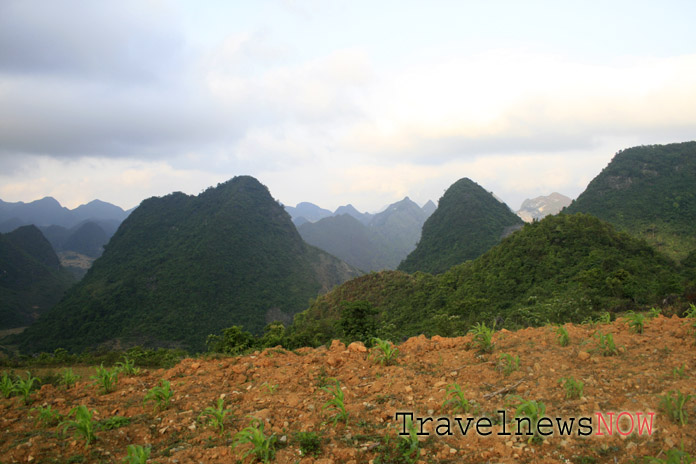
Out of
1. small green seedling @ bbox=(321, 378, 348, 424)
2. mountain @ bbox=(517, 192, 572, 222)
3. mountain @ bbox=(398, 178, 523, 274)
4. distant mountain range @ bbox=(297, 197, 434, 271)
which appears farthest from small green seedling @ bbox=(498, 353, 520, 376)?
mountain @ bbox=(517, 192, 572, 222)

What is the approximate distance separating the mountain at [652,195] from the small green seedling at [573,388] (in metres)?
34.4

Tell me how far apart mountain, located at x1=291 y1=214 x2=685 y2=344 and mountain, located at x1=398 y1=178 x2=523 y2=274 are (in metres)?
24.7

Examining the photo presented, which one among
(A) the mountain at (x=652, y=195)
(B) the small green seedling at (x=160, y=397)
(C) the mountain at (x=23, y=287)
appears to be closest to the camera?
(B) the small green seedling at (x=160, y=397)

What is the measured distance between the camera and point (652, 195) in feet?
Result: 143

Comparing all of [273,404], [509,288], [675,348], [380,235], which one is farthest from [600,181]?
[380,235]

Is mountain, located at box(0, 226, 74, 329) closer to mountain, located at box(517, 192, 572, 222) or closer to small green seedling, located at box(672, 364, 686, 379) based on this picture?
small green seedling, located at box(672, 364, 686, 379)

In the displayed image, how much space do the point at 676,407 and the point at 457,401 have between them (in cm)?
192

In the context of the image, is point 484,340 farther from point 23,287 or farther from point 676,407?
point 23,287

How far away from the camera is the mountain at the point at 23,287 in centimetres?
5728

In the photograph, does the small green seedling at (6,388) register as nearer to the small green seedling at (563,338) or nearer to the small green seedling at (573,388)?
the small green seedling at (573,388)

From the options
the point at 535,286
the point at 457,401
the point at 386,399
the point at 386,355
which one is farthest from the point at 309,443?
the point at 535,286

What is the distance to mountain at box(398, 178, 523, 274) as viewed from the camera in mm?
53144

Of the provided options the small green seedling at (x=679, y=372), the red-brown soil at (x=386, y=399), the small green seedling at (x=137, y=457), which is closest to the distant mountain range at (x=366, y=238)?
the red-brown soil at (x=386, y=399)

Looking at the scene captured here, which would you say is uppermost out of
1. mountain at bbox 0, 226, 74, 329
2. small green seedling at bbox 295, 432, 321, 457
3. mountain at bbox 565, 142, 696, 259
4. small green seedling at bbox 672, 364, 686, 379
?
mountain at bbox 565, 142, 696, 259
